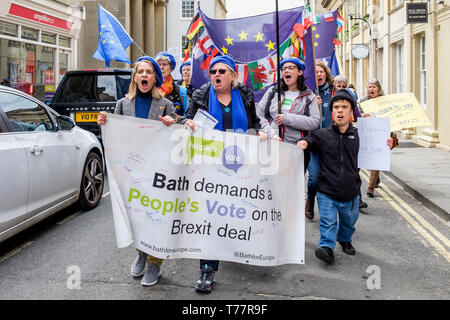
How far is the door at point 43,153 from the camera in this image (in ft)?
15.1

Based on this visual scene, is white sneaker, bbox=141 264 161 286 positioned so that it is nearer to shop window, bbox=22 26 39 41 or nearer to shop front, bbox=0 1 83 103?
shop front, bbox=0 1 83 103

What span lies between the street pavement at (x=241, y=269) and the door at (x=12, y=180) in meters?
0.45

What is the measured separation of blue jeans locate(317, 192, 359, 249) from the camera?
425 cm

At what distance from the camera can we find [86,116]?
8.57m

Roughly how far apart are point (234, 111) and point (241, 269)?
4.66 ft

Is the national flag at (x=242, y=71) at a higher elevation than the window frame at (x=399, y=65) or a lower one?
lower

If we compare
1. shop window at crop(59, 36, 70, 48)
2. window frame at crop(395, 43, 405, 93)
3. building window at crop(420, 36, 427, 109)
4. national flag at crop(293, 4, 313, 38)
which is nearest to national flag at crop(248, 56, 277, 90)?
national flag at crop(293, 4, 313, 38)

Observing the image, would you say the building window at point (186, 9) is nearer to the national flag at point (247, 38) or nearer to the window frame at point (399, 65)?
the window frame at point (399, 65)

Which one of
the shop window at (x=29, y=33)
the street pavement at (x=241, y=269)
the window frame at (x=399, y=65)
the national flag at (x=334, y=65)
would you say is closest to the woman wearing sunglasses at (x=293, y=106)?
the street pavement at (x=241, y=269)

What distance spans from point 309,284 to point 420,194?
419cm

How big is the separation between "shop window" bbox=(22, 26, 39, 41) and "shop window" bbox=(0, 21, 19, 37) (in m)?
0.46

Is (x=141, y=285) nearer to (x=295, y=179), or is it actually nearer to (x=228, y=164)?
(x=228, y=164)

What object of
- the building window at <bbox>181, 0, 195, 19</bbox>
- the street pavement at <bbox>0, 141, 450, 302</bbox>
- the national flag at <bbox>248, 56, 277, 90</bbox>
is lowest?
the street pavement at <bbox>0, 141, 450, 302</bbox>
